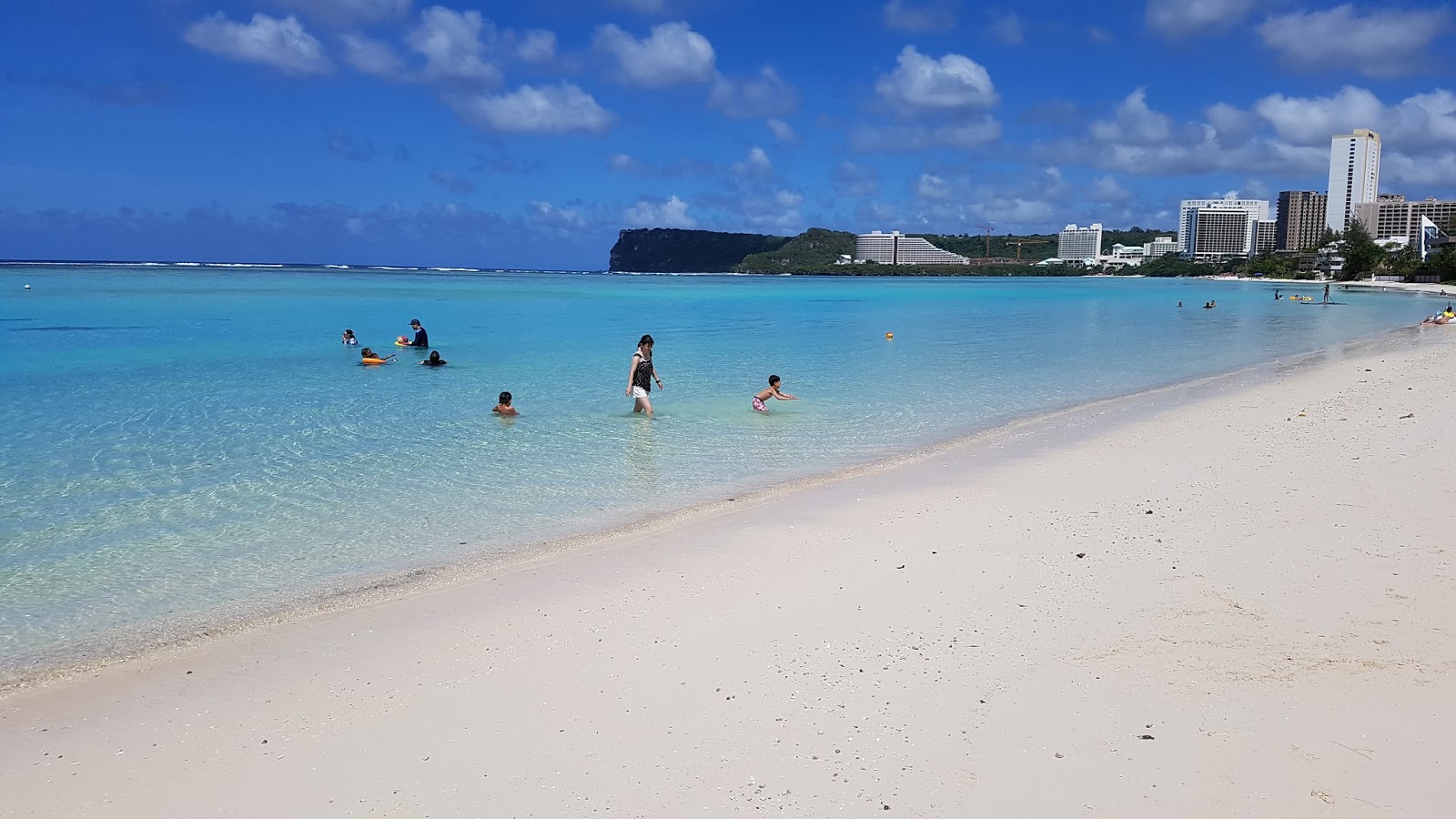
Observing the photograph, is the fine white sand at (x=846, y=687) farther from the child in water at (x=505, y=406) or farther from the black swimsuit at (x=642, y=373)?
the child in water at (x=505, y=406)

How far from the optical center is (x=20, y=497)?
362 inches

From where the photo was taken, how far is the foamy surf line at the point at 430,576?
5410 mm

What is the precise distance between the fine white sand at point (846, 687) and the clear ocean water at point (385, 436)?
1477mm

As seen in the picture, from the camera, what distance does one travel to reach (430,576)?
6855 mm

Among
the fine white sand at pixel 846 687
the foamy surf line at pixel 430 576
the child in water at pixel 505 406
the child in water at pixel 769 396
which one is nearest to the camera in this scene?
the fine white sand at pixel 846 687

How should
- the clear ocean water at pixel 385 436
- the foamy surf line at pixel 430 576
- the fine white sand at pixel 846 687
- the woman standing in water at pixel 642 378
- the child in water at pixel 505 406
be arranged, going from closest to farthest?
the fine white sand at pixel 846 687 < the foamy surf line at pixel 430 576 < the clear ocean water at pixel 385 436 < the woman standing in water at pixel 642 378 < the child in water at pixel 505 406

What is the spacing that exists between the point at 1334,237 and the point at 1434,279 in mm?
52352

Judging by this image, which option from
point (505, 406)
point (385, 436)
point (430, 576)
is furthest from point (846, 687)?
point (505, 406)

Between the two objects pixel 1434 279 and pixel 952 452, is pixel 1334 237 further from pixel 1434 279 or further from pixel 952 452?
pixel 952 452

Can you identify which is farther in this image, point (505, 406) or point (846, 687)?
point (505, 406)

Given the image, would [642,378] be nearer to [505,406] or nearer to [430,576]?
[505,406]

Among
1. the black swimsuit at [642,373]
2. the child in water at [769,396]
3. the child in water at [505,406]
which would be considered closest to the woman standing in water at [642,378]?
the black swimsuit at [642,373]

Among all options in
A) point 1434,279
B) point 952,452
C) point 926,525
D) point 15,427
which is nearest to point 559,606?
point 926,525

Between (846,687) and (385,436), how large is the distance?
1003 centimetres
